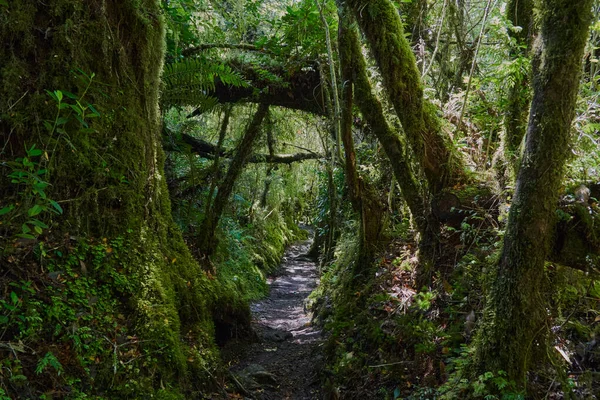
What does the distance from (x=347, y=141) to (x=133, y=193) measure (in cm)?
290

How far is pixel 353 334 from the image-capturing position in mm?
4965

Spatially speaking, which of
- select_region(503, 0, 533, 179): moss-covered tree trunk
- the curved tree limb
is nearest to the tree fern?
the curved tree limb

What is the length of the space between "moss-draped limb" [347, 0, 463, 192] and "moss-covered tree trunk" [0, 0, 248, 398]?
89.9 inches

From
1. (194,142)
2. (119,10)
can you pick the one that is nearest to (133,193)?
(119,10)

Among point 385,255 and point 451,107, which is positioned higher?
point 451,107

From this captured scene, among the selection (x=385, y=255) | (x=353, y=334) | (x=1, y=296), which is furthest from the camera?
A: (x=385, y=255)

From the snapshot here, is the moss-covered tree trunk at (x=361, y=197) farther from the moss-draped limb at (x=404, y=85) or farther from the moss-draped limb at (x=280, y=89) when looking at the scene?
the moss-draped limb at (x=280, y=89)

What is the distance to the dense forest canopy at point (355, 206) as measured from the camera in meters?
2.61

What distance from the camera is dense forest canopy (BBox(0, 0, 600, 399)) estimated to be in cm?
261

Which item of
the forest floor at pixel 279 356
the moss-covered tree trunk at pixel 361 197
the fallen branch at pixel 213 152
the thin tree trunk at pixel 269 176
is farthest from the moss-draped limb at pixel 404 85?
the thin tree trunk at pixel 269 176

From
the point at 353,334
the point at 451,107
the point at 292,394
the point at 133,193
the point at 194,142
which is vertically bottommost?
the point at 292,394

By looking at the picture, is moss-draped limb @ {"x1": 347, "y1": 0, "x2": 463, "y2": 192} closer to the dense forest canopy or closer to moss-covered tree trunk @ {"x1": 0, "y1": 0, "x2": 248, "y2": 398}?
the dense forest canopy

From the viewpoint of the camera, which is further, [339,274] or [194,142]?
[194,142]

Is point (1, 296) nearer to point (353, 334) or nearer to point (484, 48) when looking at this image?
point (353, 334)
